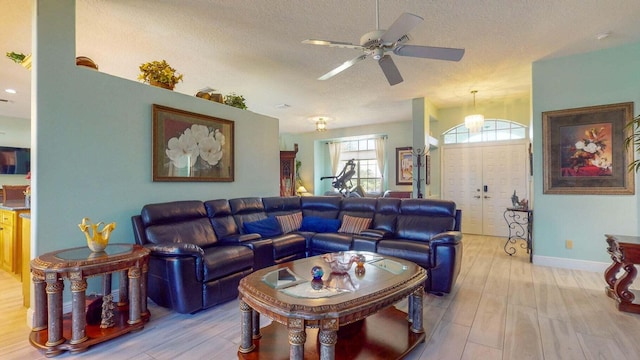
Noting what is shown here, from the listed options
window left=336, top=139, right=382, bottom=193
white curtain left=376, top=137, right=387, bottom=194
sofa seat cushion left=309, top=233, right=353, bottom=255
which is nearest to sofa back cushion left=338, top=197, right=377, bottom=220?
sofa seat cushion left=309, top=233, right=353, bottom=255

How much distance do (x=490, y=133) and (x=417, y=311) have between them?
5.60 m

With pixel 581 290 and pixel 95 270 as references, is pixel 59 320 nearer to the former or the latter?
pixel 95 270

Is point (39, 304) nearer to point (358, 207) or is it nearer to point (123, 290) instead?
point (123, 290)

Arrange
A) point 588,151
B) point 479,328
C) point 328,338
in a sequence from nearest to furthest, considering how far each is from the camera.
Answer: point 328,338
point 479,328
point 588,151

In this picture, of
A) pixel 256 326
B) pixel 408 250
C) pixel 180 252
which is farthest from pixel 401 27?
pixel 180 252

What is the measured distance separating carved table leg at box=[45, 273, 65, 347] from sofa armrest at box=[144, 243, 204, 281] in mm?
671

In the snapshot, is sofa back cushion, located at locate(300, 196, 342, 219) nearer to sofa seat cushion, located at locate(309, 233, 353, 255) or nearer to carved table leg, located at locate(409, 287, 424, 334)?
sofa seat cushion, located at locate(309, 233, 353, 255)

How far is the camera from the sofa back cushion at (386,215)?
13.3ft

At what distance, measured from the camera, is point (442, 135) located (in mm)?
6828

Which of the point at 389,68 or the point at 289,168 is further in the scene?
the point at 289,168

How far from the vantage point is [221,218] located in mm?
3721

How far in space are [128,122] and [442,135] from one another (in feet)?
20.3

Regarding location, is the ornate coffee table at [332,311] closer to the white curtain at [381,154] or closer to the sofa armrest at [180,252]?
the sofa armrest at [180,252]

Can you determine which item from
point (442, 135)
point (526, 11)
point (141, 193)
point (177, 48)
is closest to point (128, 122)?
point (141, 193)
